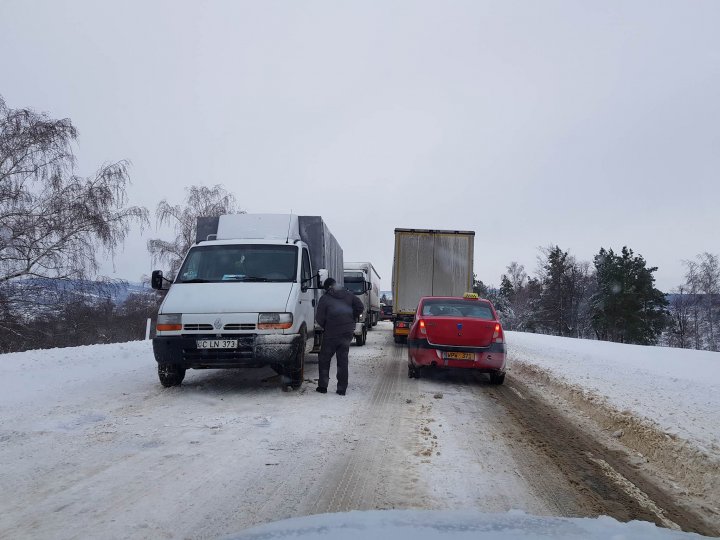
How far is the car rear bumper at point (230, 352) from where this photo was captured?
6.73m

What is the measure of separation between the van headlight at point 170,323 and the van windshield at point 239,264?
3.18 ft

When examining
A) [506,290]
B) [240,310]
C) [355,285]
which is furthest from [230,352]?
[506,290]

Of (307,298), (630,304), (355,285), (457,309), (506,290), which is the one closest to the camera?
(307,298)

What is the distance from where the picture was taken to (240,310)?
6.82 m

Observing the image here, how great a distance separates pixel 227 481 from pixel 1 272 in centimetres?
1579


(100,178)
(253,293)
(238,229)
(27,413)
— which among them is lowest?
(27,413)

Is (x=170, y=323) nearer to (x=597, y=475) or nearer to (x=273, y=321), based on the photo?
(x=273, y=321)

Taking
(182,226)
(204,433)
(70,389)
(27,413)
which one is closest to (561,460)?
(204,433)

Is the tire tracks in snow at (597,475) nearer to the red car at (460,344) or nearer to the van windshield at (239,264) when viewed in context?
the red car at (460,344)

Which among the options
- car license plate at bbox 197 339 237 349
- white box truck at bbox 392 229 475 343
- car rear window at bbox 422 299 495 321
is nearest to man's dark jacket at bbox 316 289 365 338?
car license plate at bbox 197 339 237 349

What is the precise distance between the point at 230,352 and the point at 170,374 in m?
1.27

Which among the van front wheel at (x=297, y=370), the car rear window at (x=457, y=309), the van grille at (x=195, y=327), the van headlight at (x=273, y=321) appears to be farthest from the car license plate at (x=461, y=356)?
the van grille at (x=195, y=327)

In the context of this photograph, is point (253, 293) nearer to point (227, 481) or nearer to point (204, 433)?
point (204, 433)

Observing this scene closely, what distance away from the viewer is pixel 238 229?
364 inches
